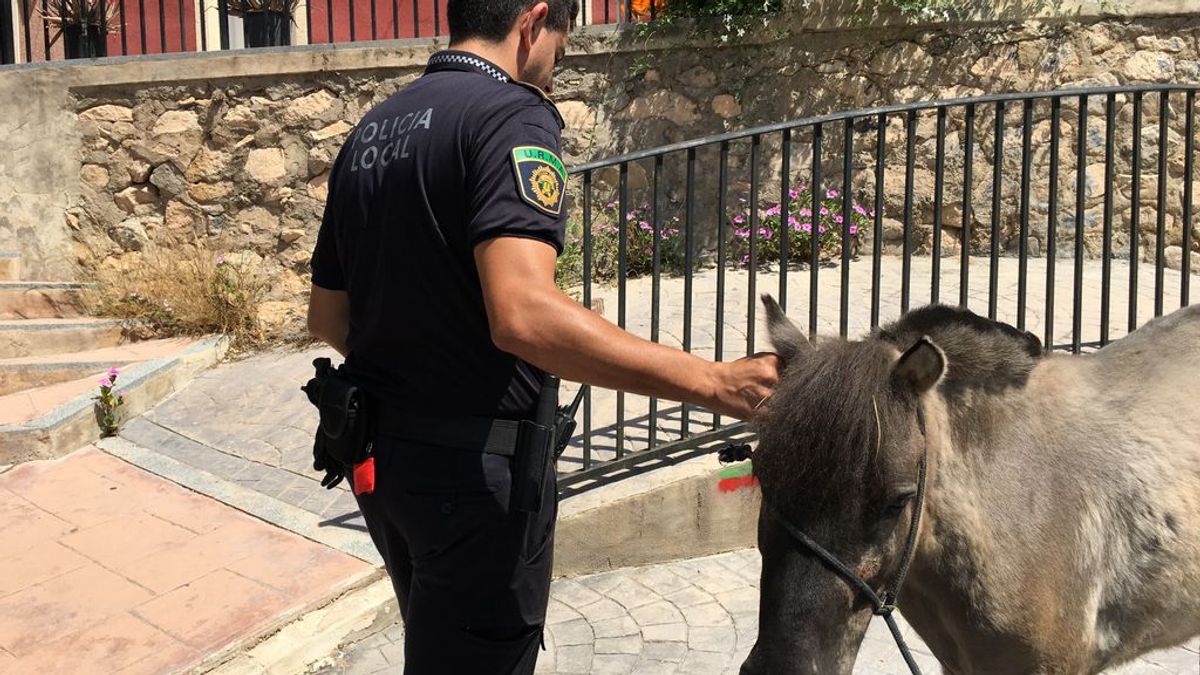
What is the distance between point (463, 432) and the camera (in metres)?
2.47

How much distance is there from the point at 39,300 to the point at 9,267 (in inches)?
21.5

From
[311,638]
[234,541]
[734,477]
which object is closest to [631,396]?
[734,477]

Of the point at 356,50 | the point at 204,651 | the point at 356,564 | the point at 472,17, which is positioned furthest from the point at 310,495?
the point at 356,50

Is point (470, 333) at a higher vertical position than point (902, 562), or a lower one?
higher

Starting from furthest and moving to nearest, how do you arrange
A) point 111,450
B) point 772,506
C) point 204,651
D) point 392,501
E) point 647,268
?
1. point 647,268
2. point 111,450
3. point 204,651
4. point 392,501
5. point 772,506

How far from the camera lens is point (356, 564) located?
4.71 m

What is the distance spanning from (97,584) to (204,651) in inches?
34.4

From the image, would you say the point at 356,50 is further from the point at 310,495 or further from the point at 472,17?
the point at 472,17

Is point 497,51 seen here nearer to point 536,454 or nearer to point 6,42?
point 536,454

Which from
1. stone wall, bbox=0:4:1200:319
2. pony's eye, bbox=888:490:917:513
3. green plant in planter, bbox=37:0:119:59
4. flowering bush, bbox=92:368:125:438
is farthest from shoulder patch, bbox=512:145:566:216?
green plant in planter, bbox=37:0:119:59

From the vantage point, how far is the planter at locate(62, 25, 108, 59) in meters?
9.19

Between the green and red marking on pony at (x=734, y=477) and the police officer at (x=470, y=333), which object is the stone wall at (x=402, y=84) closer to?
the green and red marking on pony at (x=734, y=477)

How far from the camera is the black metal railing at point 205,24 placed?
30.5ft

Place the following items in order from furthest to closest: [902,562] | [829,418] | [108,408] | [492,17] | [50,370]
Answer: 1. [50,370]
2. [108,408]
3. [492,17]
4. [902,562]
5. [829,418]
